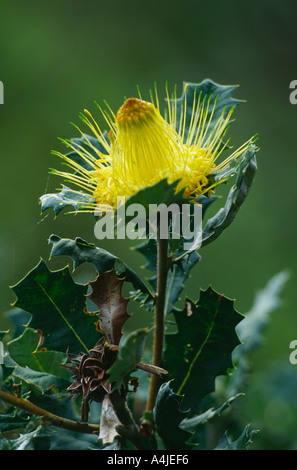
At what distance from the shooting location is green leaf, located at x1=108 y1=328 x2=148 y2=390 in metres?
0.59

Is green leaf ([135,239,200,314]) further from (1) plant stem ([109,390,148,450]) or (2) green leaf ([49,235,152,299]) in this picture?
(1) plant stem ([109,390,148,450])

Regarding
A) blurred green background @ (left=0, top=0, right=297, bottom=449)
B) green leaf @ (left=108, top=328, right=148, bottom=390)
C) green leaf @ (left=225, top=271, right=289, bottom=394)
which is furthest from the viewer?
blurred green background @ (left=0, top=0, right=297, bottom=449)

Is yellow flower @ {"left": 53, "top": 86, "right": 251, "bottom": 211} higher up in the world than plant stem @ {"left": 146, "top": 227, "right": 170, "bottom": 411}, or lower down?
higher up

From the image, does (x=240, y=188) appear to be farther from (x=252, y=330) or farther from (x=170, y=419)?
(x=252, y=330)

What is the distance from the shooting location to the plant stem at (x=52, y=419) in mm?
702

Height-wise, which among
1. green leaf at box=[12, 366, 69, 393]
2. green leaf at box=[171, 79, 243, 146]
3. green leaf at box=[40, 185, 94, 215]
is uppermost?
green leaf at box=[171, 79, 243, 146]

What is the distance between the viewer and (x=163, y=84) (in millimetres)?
3275

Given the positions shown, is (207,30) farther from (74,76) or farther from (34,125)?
(34,125)

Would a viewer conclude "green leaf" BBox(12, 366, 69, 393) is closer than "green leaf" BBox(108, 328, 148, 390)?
No

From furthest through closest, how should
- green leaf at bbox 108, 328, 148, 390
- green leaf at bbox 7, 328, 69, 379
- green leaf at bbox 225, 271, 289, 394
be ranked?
1. green leaf at bbox 225, 271, 289, 394
2. green leaf at bbox 7, 328, 69, 379
3. green leaf at bbox 108, 328, 148, 390

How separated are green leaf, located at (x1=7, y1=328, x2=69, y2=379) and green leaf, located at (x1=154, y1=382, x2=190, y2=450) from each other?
0.20 m

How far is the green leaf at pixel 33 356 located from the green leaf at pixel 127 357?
0.78 ft

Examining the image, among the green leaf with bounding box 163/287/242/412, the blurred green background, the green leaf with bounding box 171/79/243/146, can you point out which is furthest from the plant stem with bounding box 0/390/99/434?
the blurred green background

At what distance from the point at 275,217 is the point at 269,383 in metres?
1.78
